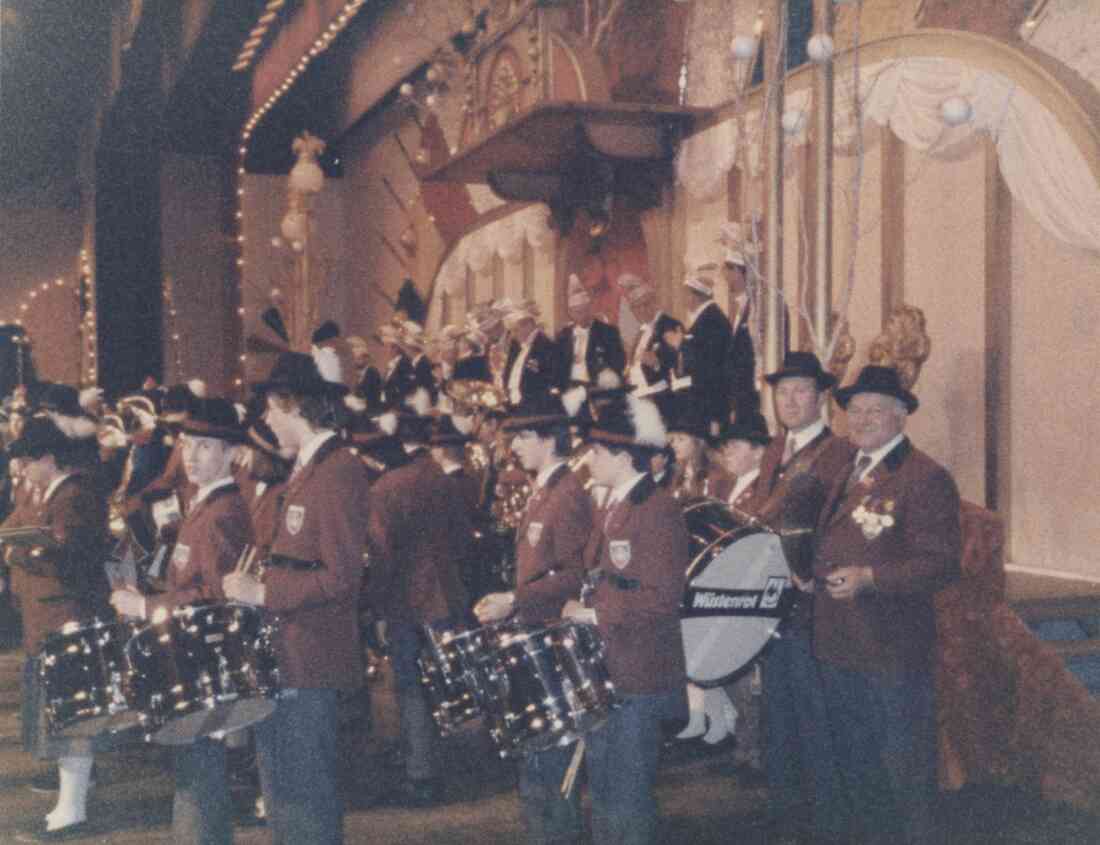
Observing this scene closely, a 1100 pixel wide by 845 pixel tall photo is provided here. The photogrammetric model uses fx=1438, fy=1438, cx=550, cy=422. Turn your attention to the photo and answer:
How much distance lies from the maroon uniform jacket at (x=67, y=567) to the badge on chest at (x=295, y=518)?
6.44 ft

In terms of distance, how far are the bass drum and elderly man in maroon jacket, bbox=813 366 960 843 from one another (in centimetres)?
18

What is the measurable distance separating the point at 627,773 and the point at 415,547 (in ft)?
8.46

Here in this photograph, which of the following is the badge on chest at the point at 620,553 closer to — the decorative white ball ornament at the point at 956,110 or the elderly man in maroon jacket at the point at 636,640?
the elderly man in maroon jacket at the point at 636,640

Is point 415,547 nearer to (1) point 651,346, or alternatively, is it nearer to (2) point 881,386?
(2) point 881,386

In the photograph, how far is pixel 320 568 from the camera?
4441mm

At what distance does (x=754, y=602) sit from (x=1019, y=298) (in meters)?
4.45

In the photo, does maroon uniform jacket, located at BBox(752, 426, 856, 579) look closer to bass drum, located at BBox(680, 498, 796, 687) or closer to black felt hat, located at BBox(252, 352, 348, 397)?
→ bass drum, located at BBox(680, 498, 796, 687)

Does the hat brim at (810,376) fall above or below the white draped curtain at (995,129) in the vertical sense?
below

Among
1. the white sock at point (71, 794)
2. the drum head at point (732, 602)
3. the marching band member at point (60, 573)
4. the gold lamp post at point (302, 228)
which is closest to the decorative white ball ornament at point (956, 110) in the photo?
the drum head at point (732, 602)

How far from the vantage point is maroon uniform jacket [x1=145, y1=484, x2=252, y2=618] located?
4.75 meters

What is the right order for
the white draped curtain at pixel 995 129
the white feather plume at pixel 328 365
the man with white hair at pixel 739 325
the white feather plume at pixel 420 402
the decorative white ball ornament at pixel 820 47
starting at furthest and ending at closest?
the man with white hair at pixel 739 325 → the white draped curtain at pixel 995 129 → the white feather plume at pixel 420 402 → the decorative white ball ornament at pixel 820 47 → the white feather plume at pixel 328 365

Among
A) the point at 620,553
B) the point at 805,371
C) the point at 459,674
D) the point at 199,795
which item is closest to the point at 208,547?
the point at 199,795

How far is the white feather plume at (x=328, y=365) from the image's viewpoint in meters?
4.70

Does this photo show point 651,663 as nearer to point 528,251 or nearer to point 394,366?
point 394,366
